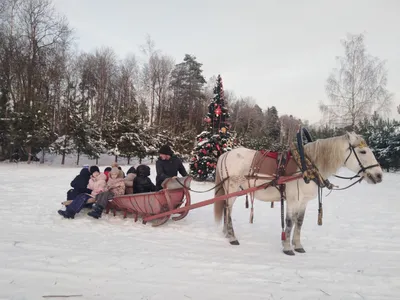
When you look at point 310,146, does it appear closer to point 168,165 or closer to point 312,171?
point 312,171

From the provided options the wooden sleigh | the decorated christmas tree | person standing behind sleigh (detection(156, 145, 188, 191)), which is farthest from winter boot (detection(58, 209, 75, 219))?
the decorated christmas tree

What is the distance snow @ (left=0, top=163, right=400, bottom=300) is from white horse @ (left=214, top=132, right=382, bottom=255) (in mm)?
484

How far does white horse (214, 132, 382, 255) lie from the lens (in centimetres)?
379

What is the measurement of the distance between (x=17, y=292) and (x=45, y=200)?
5314mm

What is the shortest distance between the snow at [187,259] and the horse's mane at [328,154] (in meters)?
1.33

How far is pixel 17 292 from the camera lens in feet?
7.35

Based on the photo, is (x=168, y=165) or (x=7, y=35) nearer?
(x=168, y=165)

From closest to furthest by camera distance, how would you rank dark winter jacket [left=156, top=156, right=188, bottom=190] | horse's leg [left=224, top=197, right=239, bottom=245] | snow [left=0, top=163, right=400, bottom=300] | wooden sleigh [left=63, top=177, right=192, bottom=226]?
snow [left=0, top=163, right=400, bottom=300] → horse's leg [left=224, top=197, right=239, bottom=245] → wooden sleigh [left=63, top=177, right=192, bottom=226] → dark winter jacket [left=156, top=156, right=188, bottom=190]

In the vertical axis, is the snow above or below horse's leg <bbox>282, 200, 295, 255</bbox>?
below

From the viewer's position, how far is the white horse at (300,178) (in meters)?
3.79

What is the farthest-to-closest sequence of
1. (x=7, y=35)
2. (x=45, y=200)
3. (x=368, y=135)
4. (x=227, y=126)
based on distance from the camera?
(x=7, y=35)
(x=368, y=135)
(x=227, y=126)
(x=45, y=200)

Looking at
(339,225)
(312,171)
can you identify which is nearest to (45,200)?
(312,171)

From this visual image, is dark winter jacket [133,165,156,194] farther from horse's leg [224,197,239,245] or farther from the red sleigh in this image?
horse's leg [224,197,239,245]

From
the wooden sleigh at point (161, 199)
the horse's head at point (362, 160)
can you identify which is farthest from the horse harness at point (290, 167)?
the wooden sleigh at point (161, 199)
